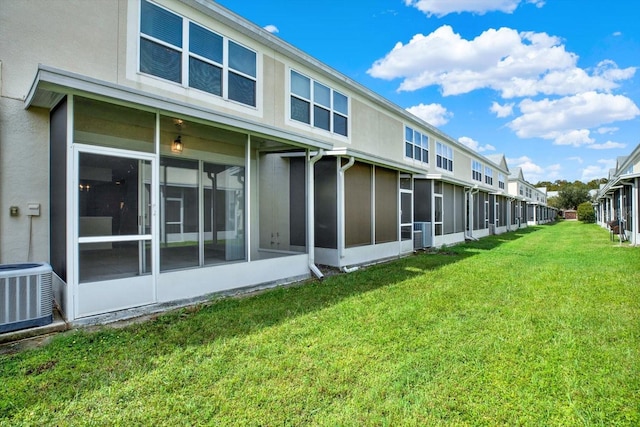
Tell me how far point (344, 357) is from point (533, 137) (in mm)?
59527

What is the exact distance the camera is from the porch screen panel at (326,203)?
27.6ft

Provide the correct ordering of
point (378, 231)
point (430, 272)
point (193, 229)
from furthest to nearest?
point (378, 231), point (430, 272), point (193, 229)

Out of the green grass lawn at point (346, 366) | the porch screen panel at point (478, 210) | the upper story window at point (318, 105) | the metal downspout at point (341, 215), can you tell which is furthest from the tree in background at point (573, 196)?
the green grass lawn at point (346, 366)

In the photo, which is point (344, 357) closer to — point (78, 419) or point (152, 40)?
point (78, 419)

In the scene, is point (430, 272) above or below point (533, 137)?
below

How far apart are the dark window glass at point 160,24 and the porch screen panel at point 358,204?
469 centimetres

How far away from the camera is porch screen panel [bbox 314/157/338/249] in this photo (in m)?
8.40

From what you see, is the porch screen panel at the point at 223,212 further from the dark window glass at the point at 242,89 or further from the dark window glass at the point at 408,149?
the dark window glass at the point at 408,149

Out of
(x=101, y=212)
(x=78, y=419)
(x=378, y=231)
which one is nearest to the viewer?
(x=78, y=419)

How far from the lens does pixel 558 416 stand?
241 cm

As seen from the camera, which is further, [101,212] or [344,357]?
[101,212]

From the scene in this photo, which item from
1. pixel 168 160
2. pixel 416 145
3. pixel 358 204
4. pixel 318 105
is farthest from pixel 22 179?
pixel 416 145

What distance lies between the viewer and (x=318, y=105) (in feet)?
31.5

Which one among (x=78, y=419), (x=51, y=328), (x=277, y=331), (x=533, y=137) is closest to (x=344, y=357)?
(x=277, y=331)
